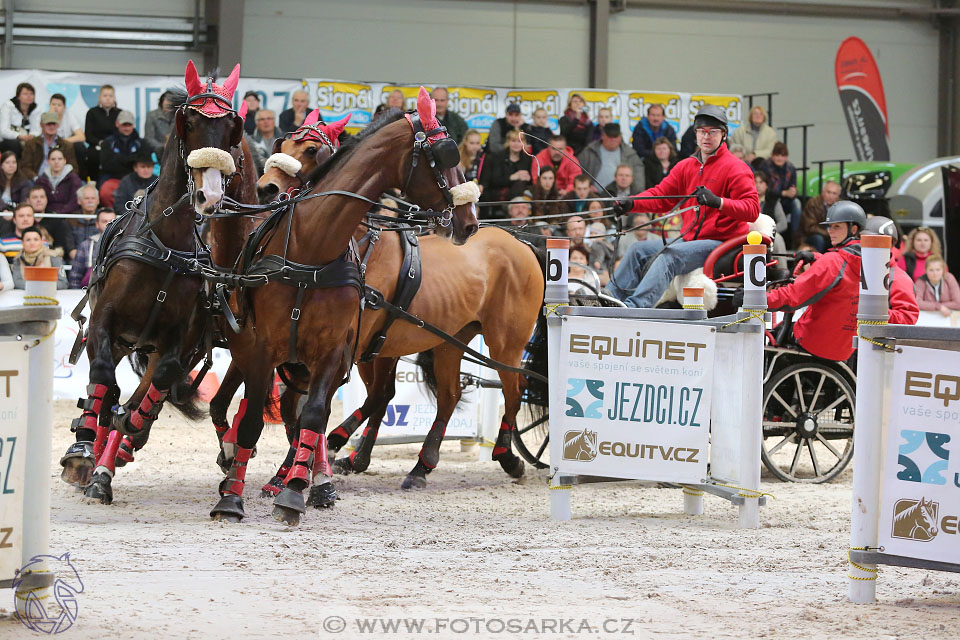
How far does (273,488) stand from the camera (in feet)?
21.9

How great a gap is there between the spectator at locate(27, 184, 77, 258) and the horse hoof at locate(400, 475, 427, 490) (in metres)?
5.99

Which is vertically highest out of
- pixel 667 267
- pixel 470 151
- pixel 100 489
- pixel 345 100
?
pixel 345 100

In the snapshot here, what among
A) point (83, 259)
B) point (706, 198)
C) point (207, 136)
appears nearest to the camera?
point (207, 136)

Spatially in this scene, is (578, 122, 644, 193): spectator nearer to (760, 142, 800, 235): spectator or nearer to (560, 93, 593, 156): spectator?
(560, 93, 593, 156): spectator

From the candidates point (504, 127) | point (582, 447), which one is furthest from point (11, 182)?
point (582, 447)

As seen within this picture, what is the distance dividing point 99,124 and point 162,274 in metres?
8.09

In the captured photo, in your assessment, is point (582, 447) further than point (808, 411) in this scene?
No

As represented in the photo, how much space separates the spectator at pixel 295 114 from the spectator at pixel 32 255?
3.49m

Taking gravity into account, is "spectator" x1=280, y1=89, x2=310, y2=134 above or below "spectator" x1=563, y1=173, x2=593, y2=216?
above

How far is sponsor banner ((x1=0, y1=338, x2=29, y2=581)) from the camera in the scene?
3613 mm

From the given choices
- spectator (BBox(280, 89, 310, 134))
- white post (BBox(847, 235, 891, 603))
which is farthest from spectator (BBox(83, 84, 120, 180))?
white post (BBox(847, 235, 891, 603))

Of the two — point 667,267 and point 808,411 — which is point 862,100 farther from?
point 667,267

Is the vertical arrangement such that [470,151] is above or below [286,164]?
above

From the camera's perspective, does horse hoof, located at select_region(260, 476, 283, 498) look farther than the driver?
No
